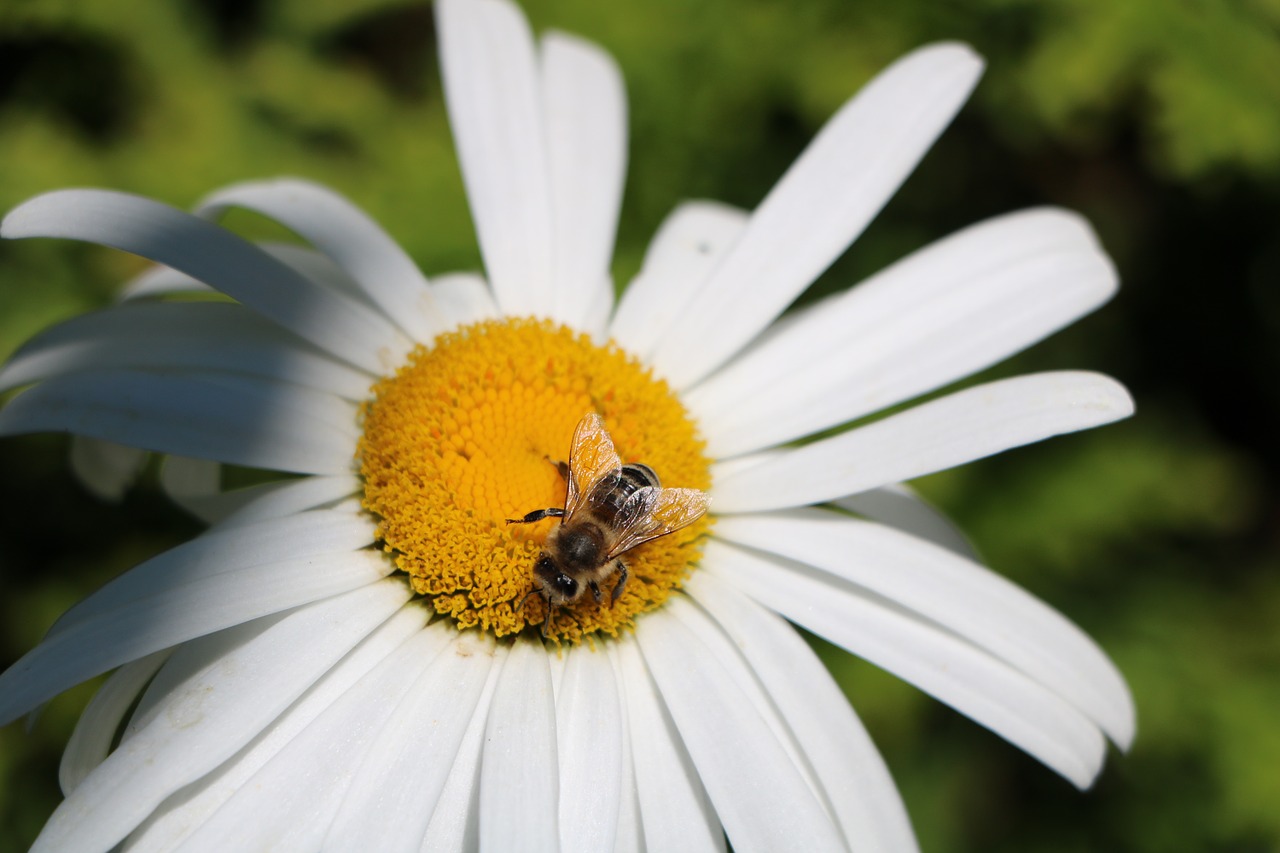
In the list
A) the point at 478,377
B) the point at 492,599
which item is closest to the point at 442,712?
the point at 492,599

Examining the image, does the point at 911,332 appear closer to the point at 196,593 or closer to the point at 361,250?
the point at 361,250

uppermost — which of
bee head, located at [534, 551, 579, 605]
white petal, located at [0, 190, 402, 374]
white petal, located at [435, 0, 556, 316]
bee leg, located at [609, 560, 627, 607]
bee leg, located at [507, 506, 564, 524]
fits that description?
white petal, located at [435, 0, 556, 316]

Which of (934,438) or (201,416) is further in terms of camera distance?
(934,438)

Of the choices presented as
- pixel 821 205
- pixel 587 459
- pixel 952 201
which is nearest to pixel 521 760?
pixel 587 459

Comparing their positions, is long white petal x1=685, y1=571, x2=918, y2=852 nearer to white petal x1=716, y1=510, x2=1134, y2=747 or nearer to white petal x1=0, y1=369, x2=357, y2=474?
white petal x1=716, y1=510, x2=1134, y2=747

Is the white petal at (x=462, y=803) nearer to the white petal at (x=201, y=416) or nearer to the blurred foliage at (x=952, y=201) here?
the white petal at (x=201, y=416)

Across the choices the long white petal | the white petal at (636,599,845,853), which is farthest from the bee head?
the long white petal

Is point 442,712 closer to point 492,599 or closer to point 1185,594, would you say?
point 492,599
